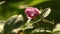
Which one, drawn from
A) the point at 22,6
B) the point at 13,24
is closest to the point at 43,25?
the point at 13,24

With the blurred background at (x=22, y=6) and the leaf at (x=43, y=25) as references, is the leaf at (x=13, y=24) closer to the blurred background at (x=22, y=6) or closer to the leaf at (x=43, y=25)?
the leaf at (x=43, y=25)

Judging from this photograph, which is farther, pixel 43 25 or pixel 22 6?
pixel 22 6

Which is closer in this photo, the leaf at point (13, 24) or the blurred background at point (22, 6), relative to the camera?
the leaf at point (13, 24)

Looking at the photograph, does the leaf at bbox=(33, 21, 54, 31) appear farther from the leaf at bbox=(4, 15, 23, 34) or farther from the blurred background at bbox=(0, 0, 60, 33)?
the blurred background at bbox=(0, 0, 60, 33)

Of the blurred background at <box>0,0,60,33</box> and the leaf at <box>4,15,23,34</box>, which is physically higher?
the blurred background at <box>0,0,60,33</box>

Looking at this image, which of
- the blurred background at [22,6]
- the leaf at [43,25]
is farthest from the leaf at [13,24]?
the blurred background at [22,6]

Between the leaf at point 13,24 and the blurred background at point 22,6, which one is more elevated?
the blurred background at point 22,6

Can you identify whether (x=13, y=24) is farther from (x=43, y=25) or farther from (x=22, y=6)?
(x=22, y=6)

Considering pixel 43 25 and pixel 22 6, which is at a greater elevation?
pixel 22 6

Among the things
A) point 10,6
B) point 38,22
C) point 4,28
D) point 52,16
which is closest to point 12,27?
point 4,28

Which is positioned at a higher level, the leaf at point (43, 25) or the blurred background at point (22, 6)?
the blurred background at point (22, 6)

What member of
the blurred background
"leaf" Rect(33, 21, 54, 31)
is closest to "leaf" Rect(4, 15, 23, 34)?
"leaf" Rect(33, 21, 54, 31)

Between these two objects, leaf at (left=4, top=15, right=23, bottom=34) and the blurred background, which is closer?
leaf at (left=4, top=15, right=23, bottom=34)
